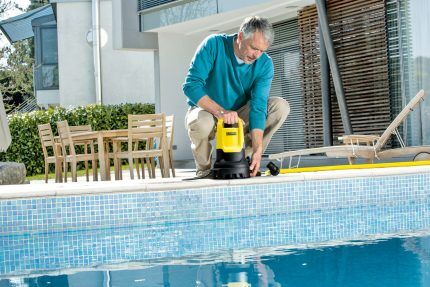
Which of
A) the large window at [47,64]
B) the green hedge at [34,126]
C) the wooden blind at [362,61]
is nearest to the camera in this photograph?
the wooden blind at [362,61]

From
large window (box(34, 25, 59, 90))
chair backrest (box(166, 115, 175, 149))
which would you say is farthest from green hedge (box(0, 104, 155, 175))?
large window (box(34, 25, 59, 90))

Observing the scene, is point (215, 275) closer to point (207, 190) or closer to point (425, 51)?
point (207, 190)

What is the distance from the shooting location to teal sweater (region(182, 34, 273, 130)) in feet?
20.2

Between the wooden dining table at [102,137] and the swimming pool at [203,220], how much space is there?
397 cm

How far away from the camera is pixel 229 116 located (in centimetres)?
591

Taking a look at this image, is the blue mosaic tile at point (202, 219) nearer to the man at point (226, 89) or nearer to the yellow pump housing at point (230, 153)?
the yellow pump housing at point (230, 153)

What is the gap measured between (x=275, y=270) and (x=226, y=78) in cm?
266

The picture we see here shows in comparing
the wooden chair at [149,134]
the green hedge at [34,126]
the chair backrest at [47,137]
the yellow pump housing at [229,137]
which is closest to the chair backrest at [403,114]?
the wooden chair at [149,134]

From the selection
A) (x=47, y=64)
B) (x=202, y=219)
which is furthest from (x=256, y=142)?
(x=47, y=64)

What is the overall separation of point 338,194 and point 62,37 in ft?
71.5

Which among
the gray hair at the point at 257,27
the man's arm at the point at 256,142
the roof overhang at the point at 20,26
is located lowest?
the man's arm at the point at 256,142

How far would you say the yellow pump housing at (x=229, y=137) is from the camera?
6027 millimetres

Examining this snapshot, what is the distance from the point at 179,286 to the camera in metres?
3.47

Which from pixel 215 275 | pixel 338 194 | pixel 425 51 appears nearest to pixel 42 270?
pixel 215 275
